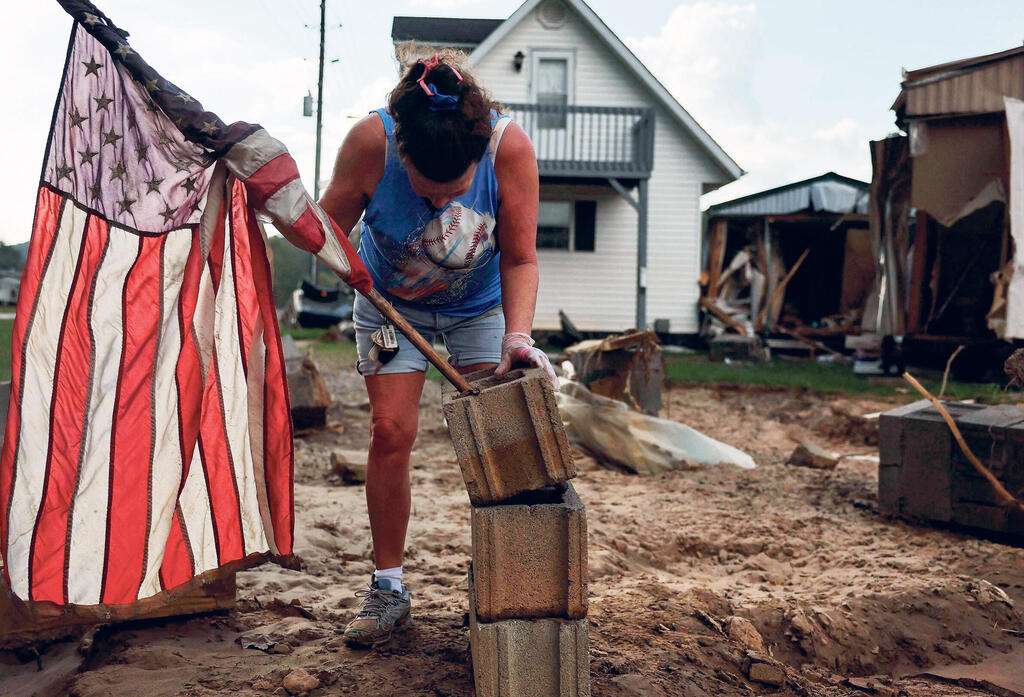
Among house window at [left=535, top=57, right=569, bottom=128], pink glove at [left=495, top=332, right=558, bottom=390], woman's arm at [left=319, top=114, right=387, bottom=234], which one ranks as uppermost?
house window at [left=535, top=57, right=569, bottom=128]

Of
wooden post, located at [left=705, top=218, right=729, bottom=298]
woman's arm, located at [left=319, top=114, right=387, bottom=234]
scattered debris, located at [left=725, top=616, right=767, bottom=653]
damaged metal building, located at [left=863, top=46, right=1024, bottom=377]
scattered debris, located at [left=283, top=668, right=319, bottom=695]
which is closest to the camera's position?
scattered debris, located at [left=283, top=668, right=319, bottom=695]

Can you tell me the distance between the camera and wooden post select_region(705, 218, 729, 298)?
1581 centimetres

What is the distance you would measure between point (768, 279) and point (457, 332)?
13884 millimetres

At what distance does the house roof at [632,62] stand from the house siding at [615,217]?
7.8 inches

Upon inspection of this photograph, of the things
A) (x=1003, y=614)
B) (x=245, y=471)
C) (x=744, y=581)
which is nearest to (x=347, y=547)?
(x=245, y=471)

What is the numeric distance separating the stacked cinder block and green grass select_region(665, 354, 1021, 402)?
224 inches

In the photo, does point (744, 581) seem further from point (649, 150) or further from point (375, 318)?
point (649, 150)

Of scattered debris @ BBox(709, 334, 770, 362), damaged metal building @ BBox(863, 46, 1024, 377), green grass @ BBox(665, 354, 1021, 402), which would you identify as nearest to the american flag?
green grass @ BBox(665, 354, 1021, 402)

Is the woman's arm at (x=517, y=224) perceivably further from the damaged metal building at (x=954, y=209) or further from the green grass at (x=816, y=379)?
the damaged metal building at (x=954, y=209)

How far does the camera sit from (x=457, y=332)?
2643 millimetres

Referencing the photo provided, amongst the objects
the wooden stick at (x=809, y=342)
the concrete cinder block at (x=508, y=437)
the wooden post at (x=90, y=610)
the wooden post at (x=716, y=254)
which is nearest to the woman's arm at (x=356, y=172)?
the concrete cinder block at (x=508, y=437)

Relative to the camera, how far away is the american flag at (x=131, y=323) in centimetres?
217

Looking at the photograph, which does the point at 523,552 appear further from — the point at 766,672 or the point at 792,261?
the point at 792,261

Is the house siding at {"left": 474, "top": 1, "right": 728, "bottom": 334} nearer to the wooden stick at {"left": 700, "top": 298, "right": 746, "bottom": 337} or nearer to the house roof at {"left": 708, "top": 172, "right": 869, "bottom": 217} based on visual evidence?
the wooden stick at {"left": 700, "top": 298, "right": 746, "bottom": 337}
